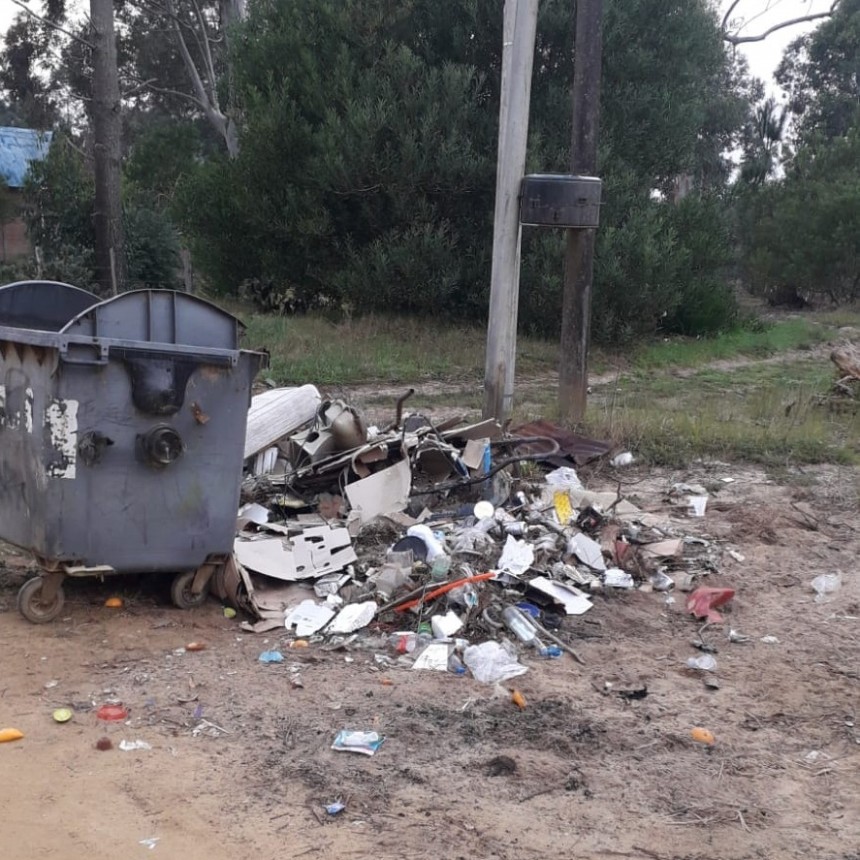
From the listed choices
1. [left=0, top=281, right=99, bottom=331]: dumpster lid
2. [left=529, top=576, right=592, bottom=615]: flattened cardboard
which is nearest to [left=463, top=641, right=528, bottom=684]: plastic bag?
[left=529, top=576, right=592, bottom=615]: flattened cardboard

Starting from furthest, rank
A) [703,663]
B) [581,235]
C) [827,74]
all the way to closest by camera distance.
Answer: [827,74]
[581,235]
[703,663]

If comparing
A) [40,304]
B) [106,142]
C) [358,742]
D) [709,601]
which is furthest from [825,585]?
[106,142]

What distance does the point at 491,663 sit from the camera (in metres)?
4.59

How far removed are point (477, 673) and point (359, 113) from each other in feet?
37.4

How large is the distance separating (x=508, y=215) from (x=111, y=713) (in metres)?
5.80

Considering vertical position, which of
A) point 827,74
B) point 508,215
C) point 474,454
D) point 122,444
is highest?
point 827,74

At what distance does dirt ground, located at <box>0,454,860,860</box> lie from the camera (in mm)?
3268

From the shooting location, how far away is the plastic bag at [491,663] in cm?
451

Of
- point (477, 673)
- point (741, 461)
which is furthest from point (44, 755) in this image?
point (741, 461)

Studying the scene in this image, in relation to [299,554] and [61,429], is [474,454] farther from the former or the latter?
[61,429]

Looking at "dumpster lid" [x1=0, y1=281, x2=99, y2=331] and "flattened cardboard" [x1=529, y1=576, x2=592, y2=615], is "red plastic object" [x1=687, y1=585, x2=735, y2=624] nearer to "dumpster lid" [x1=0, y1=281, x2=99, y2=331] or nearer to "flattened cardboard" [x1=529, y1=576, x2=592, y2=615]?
"flattened cardboard" [x1=529, y1=576, x2=592, y2=615]

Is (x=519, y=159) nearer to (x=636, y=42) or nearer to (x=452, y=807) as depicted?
(x=452, y=807)

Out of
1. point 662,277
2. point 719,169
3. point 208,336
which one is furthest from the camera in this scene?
point 719,169

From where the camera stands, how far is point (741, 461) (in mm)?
8336
